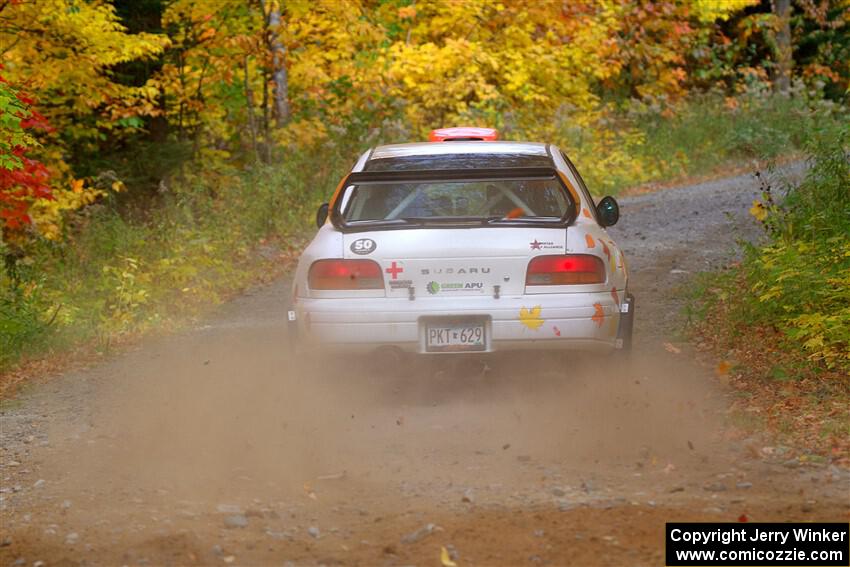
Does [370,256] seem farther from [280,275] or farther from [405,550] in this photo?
[280,275]

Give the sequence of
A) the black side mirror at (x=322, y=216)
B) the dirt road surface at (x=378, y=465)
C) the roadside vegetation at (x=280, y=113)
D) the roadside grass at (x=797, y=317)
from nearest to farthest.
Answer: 1. the dirt road surface at (x=378, y=465)
2. the roadside grass at (x=797, y=317)
3. the black side mirror at (x=322, y=216)
4. the roadside vegetation at (x=280, y=113)

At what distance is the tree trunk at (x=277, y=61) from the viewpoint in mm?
18734

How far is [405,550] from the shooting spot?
4.98 metres

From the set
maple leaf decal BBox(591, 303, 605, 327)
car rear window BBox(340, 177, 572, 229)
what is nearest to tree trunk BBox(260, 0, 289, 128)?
car rear window BBox(340, 177, 572, 229)

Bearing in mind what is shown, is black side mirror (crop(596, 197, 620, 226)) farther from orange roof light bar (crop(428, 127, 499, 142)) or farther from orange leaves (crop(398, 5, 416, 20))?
orange leaves (crop(398, 5, 416, 20))

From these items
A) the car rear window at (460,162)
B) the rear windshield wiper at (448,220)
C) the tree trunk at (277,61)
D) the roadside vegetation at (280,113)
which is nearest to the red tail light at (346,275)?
the rear windshield wiper at (448,220)

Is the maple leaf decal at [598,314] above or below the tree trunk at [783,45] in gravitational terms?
below

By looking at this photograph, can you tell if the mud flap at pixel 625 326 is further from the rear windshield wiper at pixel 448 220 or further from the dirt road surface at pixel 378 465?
the rear windshield wiper at pixel 448 220

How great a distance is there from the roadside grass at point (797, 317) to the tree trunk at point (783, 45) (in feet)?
62.0

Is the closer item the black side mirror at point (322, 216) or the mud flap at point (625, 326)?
the mud flap at point (625, 326)

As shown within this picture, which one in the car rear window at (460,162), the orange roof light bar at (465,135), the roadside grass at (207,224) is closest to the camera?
the car rear window at (460,162)

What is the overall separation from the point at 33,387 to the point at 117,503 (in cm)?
366

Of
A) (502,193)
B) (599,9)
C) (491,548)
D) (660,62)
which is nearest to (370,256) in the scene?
(502,193)

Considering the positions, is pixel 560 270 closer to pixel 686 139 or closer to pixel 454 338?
pixel 454 338
